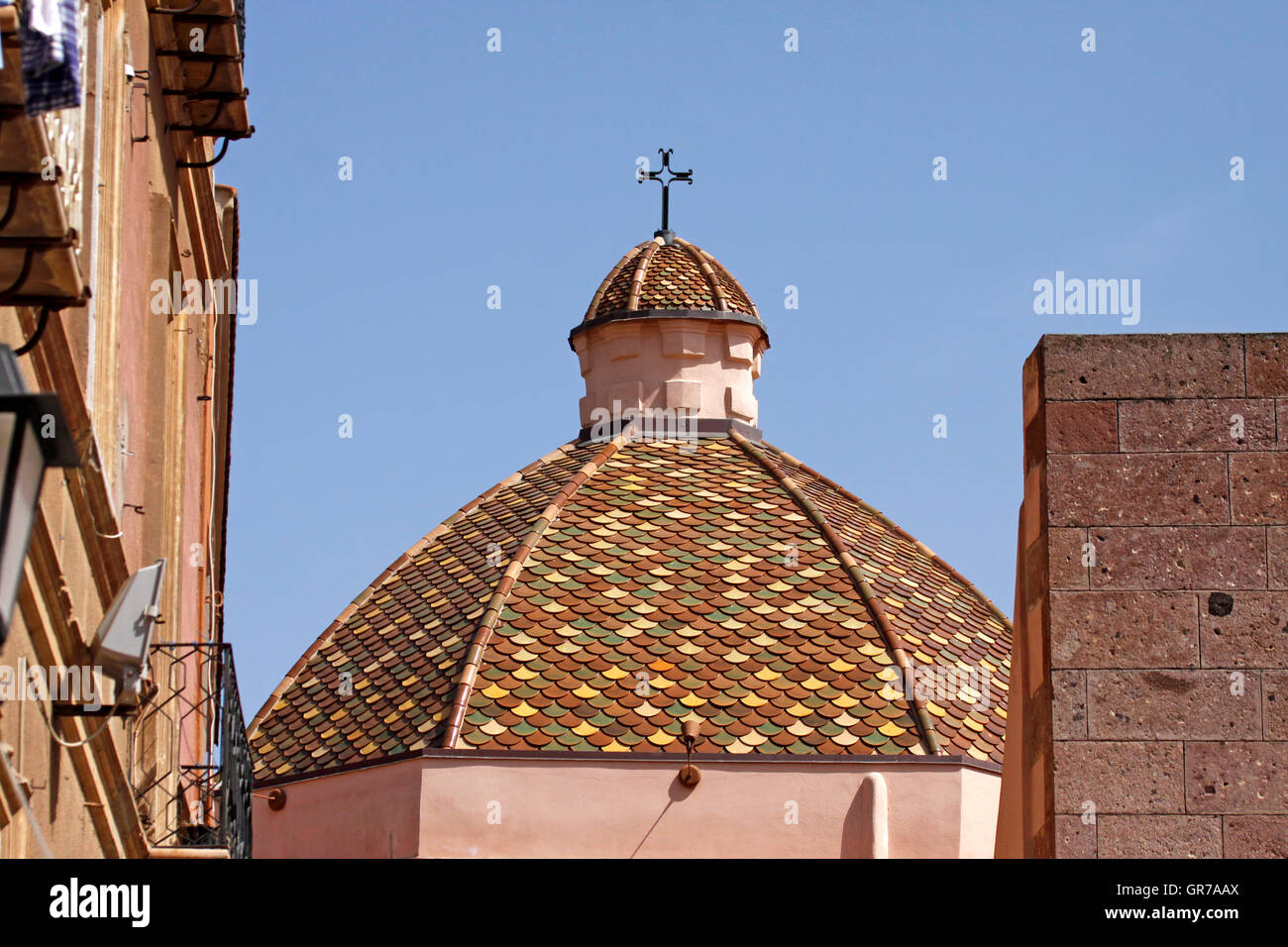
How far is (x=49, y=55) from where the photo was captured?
4715 mm

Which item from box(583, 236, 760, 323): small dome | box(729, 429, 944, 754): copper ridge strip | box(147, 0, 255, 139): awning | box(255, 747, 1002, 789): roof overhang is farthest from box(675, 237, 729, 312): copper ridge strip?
box(147, 0, 255, 139): awning

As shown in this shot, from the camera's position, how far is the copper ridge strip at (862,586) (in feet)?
62.5

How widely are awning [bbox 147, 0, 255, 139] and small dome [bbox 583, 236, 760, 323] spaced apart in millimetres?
13232

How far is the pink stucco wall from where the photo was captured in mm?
18547

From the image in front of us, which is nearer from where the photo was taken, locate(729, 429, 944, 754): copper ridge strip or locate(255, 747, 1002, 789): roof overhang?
locate(255, 747, 1002, 789): roof overhang

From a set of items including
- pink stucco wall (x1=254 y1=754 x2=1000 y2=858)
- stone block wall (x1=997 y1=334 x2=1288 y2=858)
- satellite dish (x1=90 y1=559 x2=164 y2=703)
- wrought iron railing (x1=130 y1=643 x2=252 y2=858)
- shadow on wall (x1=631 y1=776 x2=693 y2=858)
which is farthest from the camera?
shadow on wall (x1=631 y1=776 x2=693 y2=858)

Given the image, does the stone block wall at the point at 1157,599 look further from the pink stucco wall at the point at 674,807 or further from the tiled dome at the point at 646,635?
the tiled dome at the point at 646,635

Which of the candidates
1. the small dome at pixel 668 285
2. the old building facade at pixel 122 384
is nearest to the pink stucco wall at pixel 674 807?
the old building facade at pixel 122 384

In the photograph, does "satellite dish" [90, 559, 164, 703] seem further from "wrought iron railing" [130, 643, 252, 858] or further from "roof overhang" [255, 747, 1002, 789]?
"roof overhang" [255, 747, 1002, 789]

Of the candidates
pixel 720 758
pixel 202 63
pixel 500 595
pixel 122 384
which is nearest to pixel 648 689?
pixel 720 758

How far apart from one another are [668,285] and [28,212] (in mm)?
19350

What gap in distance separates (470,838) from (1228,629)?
11.1 m

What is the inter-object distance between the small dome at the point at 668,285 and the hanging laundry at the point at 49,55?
1928 centimetres
